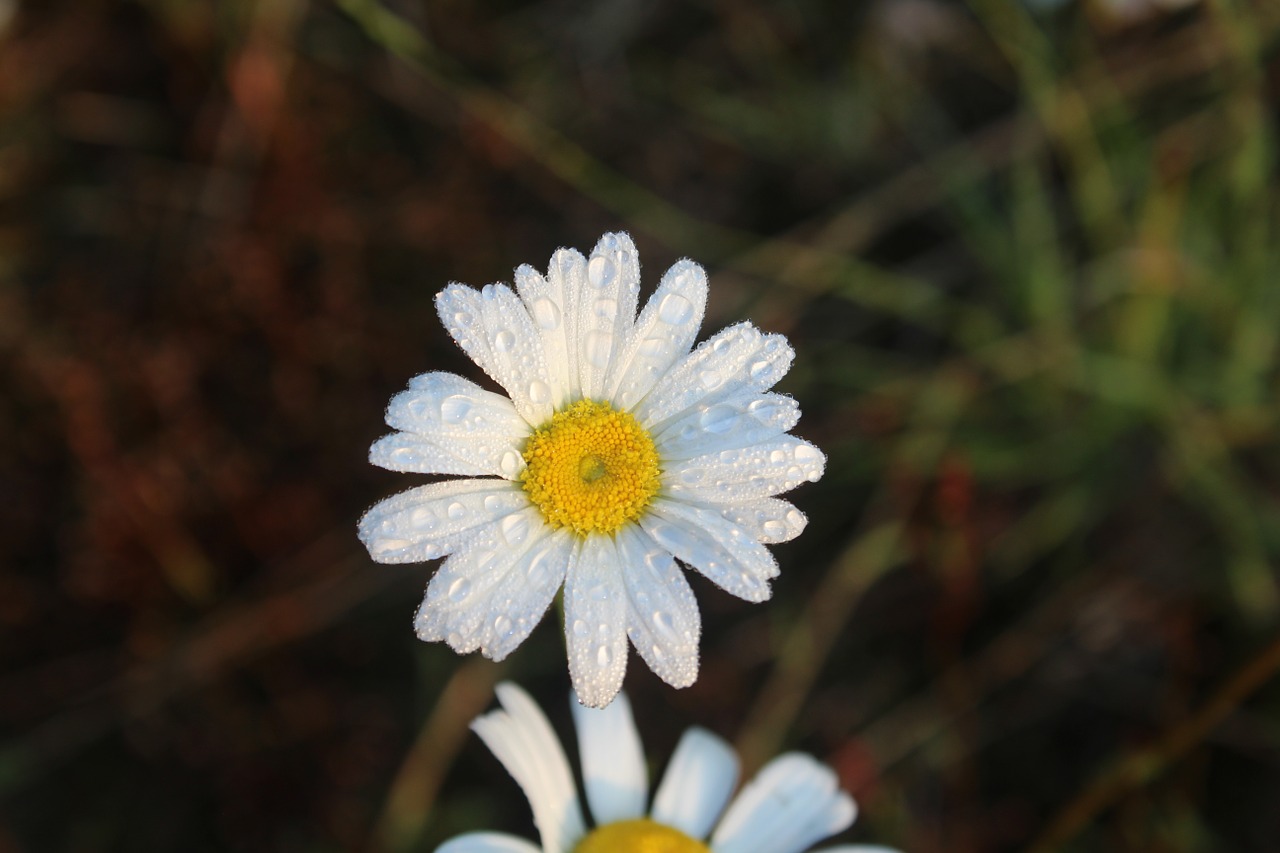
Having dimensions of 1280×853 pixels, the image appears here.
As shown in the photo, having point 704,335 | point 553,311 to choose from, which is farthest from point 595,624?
point 704,335

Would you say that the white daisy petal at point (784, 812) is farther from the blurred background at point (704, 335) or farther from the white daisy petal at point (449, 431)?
the blurred background at point (704, 335)

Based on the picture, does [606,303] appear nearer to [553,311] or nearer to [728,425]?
[553,311]

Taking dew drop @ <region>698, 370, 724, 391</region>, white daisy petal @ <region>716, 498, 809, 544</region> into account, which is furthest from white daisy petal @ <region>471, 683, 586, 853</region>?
dew drop @ <region>698, 370, 724, 391</region>

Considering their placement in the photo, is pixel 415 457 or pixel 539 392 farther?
pixel 539 392

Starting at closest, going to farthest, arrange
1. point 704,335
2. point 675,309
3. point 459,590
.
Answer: point 459,590, point 675,309, point 704,335

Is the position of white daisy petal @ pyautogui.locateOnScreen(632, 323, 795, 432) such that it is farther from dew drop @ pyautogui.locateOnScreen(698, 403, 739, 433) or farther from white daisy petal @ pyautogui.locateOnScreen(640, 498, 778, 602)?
white daisy petal @ pyautogui.locateOnScreen(640, 498, 778, 602)

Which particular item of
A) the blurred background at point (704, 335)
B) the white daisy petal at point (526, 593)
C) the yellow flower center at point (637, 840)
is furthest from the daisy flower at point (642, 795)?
the blurred background at point (704, 335)

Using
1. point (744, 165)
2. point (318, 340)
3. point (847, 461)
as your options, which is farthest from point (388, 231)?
point (847, 461)
